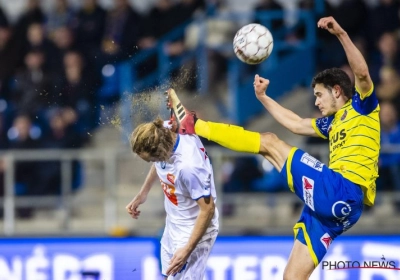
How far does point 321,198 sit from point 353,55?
1.06 metres

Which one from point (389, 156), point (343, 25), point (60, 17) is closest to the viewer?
point (389, 156)

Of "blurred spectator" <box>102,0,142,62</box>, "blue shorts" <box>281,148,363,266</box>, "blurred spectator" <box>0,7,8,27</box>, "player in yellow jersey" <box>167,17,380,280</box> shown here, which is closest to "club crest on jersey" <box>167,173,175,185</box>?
"player in yellow jersey" <box>167,17,380,280</box>

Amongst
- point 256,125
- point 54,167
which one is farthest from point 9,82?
point 256,125

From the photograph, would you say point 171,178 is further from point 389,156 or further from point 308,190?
point 389,156

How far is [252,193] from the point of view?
34.2 feet

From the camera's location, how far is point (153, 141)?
6434mm

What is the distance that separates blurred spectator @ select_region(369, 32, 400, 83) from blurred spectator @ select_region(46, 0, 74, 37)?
4009 millimetres

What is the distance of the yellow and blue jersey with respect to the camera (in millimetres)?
6938

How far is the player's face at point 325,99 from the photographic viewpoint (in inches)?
281

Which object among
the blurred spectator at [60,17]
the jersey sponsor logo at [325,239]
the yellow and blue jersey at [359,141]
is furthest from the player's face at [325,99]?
the blurred spectator at [60,17]

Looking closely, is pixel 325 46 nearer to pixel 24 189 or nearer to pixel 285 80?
pixel 285 80

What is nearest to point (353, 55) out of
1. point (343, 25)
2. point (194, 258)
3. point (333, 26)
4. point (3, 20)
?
A: point (333, 26)

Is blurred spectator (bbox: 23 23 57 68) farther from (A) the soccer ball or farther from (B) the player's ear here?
(B) the player's ear

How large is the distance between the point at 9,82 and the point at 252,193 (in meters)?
3.72
